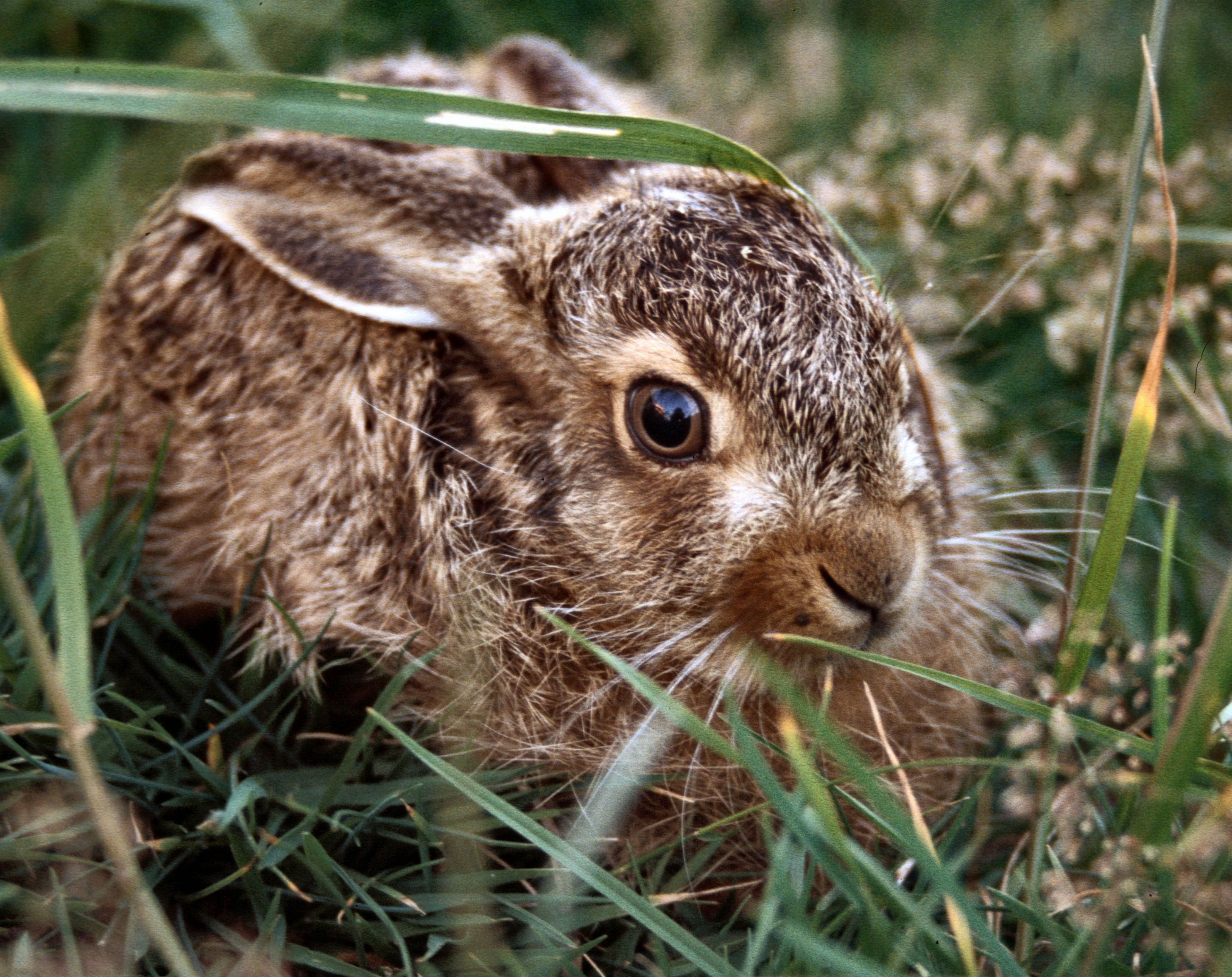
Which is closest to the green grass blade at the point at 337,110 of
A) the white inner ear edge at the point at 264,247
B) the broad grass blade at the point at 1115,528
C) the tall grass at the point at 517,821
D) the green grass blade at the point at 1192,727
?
the tall grass at the point at 517,821

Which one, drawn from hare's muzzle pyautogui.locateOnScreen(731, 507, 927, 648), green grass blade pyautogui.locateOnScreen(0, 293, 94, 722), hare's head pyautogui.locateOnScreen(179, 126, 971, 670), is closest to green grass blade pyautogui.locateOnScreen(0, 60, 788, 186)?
hare's head pyautogui.locateOnScreen(179, 126, 971, 670)

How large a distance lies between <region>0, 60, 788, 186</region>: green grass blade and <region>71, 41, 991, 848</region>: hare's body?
28cm

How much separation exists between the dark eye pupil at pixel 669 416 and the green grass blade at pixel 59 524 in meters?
1.05

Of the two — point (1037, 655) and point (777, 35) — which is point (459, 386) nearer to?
point (1037, 655)

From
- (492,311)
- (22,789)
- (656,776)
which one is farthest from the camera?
(492,311)

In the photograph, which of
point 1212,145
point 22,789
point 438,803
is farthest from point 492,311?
point 1212,145

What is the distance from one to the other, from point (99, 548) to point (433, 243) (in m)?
1.02

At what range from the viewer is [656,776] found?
7.64 ft

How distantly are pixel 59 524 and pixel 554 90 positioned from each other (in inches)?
77.8

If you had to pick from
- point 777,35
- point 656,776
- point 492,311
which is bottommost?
point 656,776

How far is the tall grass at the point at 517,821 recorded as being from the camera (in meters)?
1.72

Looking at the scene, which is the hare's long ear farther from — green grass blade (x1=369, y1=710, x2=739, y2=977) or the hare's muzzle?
green grass blade (x1=369, y1=710, x2=739, y2=977)

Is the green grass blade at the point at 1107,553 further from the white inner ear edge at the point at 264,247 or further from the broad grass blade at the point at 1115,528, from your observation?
the white inner ear edge at the point at 264,247

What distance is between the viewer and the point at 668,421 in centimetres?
230
